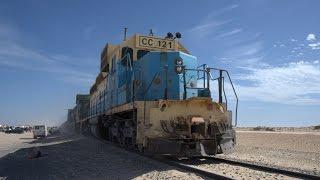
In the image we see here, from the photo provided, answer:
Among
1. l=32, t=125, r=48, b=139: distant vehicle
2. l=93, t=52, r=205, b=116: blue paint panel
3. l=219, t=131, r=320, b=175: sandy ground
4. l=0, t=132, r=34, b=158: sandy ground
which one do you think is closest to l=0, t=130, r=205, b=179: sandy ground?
l=93, t=52, r=205, b=116: blue paint panel

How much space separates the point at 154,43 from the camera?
15078 mm

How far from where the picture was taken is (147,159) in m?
13.3

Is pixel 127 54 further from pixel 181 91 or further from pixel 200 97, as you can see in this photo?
pixel 200 97

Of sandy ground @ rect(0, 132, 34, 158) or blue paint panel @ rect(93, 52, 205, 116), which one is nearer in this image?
blue paint panel @ rect(93, 52, 205, 116)

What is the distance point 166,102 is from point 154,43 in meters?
3.50

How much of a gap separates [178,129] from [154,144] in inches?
32.4

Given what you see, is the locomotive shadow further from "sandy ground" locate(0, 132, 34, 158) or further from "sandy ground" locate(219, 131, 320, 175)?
"sandy ground" locate(0, 132, 34, 158)

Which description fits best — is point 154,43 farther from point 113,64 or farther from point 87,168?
point 87,168

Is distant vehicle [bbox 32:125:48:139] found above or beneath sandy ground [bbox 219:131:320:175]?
above

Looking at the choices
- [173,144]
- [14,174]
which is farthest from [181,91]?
[14,174]

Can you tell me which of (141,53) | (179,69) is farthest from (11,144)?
(179,69)

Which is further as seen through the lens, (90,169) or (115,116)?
(115,116)

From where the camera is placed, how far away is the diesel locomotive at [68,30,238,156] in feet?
39.8

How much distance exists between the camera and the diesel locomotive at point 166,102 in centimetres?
1214
